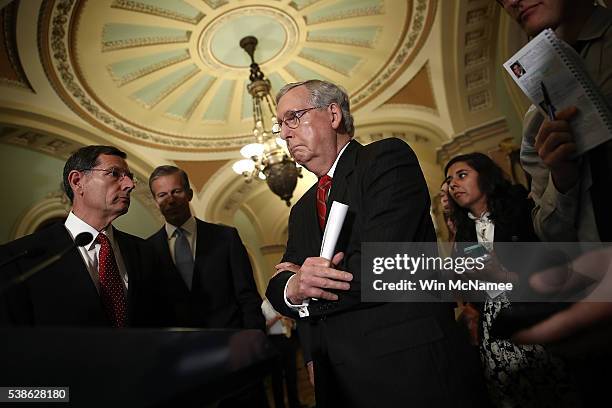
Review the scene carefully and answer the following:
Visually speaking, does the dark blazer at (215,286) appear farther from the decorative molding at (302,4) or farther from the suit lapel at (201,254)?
the decorative molding at (302,4)

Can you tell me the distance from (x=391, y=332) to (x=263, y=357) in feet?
1.98

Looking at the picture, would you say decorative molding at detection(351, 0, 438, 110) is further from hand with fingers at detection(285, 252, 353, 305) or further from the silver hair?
hand with fingers at detection(285, 252, 353, 305)

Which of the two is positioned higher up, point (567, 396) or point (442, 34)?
point (442, 34)

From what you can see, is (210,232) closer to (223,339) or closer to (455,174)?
(455,174)

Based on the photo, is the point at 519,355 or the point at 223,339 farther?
the point at 519,355

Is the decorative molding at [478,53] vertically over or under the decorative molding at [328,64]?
under

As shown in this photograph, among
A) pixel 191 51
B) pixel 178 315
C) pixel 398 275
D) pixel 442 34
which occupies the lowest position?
pixel 398 275

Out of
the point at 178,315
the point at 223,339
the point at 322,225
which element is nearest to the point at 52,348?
the point at 223,339

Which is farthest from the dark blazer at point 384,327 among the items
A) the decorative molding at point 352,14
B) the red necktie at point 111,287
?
the decorative molding at point 352,14

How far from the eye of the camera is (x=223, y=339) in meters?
0.68

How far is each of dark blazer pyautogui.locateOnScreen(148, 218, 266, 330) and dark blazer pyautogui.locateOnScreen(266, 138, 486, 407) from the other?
91 cm

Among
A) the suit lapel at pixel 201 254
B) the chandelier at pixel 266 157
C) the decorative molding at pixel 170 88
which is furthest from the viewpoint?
the decorative molding at pixel 170 88

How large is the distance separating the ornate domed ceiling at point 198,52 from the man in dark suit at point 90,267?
3.73 m

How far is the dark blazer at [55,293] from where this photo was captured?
1563 millimetres
